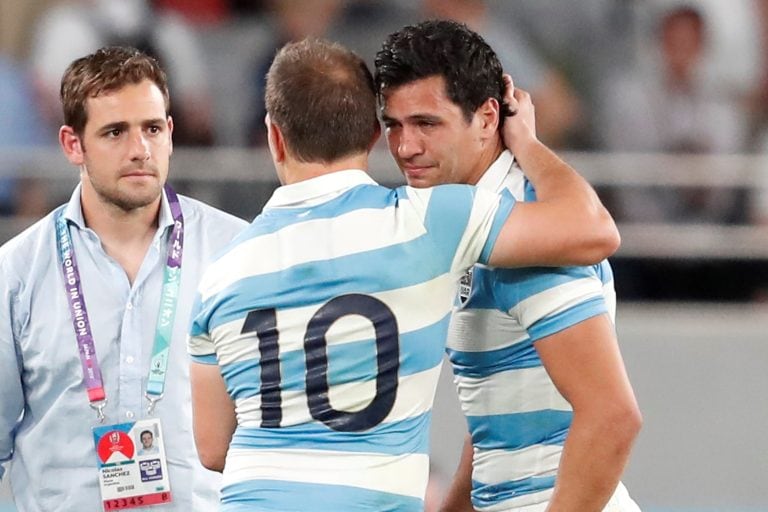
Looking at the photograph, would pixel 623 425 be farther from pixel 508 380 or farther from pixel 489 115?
pixel 489 115

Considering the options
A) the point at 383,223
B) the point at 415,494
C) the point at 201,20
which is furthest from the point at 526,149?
the point at 201,20

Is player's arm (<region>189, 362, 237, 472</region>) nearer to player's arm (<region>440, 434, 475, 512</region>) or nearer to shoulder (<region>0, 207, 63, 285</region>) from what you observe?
player's arm (<region>440, 434, 475, 512</region>)

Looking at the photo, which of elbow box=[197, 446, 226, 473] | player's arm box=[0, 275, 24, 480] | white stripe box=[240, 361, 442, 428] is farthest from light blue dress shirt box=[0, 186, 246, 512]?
white stripe box=[240, 361, 442, 428]

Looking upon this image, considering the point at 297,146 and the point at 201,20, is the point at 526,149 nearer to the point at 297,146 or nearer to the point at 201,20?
the point at 297,146

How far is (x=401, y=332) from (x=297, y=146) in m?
0.37

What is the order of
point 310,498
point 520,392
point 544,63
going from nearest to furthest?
point 310,498 < point 520,392 < point 544,63

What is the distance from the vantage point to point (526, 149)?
289 cm

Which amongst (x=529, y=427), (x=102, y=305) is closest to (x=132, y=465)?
(x=102, y=305)

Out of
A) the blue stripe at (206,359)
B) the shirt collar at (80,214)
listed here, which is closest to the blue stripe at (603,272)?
the blue stripe at (206,359)

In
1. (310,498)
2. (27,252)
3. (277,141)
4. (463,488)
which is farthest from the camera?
(27,252)

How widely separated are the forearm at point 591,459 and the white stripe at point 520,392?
0.16 metres

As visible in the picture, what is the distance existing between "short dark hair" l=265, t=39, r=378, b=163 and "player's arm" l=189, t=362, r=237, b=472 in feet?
1.42

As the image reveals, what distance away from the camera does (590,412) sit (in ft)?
8.73

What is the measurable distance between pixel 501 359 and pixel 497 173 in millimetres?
343
